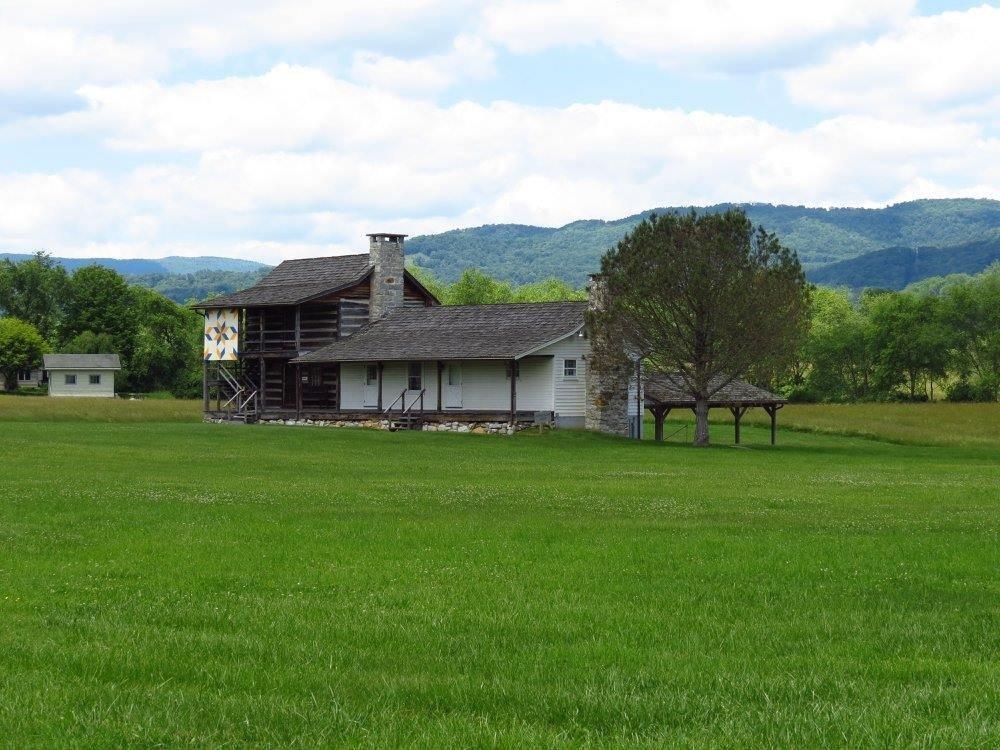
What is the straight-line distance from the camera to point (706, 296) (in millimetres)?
52719

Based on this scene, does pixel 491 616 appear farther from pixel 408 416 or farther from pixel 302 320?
pixel 302 320

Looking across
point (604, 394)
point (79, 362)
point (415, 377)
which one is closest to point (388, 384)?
point (415, 377)

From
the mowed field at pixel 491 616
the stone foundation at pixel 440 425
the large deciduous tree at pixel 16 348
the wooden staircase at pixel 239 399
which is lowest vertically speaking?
the mowed field at pixel 491 616

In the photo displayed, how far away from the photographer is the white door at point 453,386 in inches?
2352

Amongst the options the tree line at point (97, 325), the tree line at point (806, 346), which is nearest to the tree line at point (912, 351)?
the tree line at point (806, 346)

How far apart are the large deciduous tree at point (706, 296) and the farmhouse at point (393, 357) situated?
9.13 feet

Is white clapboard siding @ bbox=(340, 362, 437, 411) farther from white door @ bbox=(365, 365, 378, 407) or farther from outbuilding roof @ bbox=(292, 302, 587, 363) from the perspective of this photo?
outbuilding roof @ bbox=(292, 302, 587, 363)

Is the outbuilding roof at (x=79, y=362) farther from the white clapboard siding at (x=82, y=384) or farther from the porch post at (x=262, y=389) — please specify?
the porch post at (x=262, y=389)

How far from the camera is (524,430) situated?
56.8 m

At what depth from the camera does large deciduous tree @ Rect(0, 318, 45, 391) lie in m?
119

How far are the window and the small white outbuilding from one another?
5986cm

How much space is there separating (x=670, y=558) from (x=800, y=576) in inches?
73.8

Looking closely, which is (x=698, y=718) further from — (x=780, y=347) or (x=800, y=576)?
(x=780, y=347)

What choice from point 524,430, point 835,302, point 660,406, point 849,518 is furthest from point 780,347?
point 835,302
